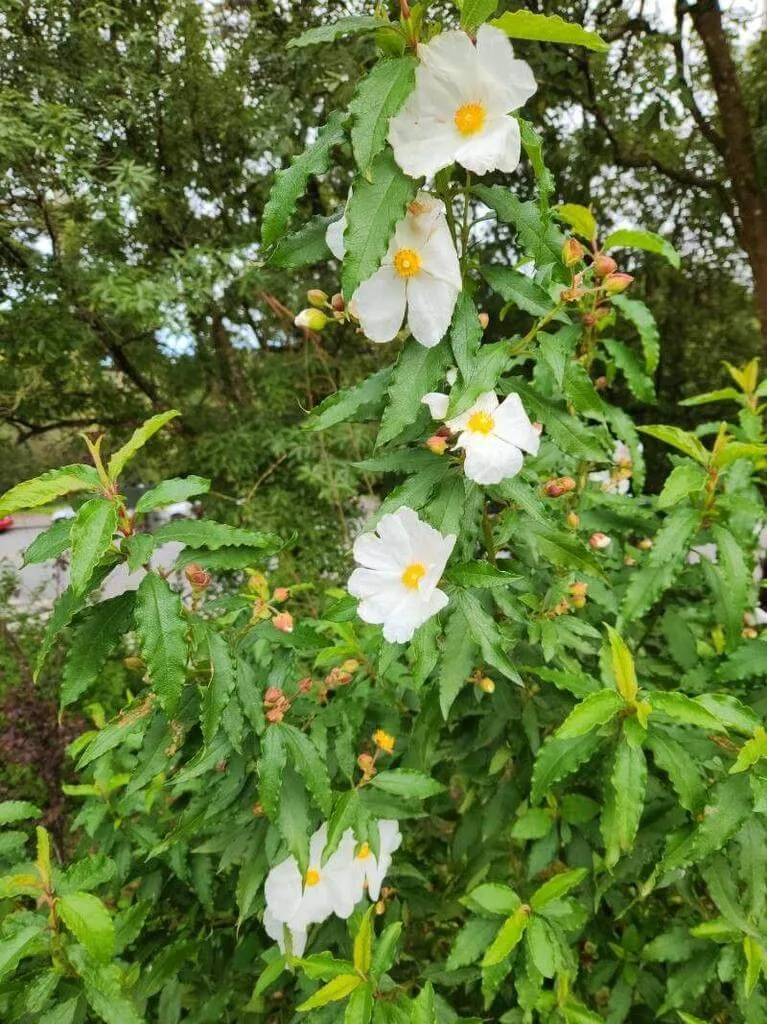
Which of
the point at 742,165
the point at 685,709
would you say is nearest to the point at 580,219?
the point at 685,709

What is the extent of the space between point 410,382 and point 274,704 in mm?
551

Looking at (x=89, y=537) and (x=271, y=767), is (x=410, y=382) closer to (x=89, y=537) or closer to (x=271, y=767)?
(x=89, y=537)

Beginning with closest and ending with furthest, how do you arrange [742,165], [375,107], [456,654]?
[375,107]
[456,654]
[742,165]

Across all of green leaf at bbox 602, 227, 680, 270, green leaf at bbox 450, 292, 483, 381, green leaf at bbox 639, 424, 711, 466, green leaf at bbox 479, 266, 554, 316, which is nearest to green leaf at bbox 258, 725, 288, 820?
green leaf at bbox 450, 292, 483, 381

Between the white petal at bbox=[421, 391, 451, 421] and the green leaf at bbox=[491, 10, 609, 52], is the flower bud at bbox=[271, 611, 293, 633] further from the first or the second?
the green leaf at bbox=[491, 10, 609, 52]

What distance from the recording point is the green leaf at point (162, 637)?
0.87m

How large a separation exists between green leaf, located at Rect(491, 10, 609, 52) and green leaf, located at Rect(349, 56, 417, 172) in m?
0.13

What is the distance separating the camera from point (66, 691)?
0.94m

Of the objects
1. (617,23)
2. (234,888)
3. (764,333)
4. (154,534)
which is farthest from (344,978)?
(617,23)

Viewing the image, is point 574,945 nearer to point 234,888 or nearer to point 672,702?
point 234,888

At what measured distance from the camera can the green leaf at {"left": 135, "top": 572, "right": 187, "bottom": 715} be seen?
87cm

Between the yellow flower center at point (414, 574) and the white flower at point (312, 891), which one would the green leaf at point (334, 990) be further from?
the yellow flower center at point (414, 574)

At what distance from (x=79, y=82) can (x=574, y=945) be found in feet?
14.3

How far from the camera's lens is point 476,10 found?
77cm
